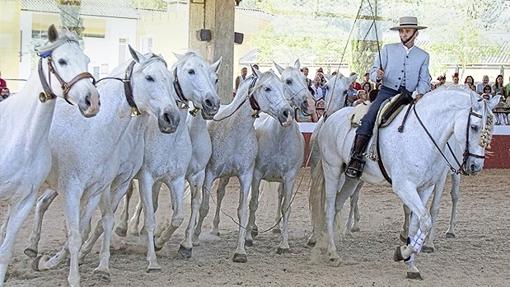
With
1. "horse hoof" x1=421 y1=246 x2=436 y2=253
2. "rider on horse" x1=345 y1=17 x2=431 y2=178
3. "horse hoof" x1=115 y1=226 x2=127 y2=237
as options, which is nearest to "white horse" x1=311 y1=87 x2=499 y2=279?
"rider on horse" x1=345 y1=17 x2=431 y2=178

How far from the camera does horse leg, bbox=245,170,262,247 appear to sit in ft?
28.9

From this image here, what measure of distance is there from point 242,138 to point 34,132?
3016 mm

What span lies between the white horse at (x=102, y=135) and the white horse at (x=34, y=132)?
596 millimetres

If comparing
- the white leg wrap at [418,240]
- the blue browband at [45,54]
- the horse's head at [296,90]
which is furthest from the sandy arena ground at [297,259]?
the blue browband at [45,54]

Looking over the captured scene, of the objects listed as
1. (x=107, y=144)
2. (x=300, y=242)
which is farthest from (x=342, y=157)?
(x=107, y=144)

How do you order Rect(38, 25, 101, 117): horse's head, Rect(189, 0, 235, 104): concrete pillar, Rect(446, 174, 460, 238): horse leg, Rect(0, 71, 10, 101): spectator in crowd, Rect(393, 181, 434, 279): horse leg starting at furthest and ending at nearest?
Rect(0, 71, 10, 101): spectator in crowd → Rect(189, 0, 235, 104): concrete pillar → Rect(446, 174, 460, 238): horse leg → Rect(393, 181, 434, 279): horse leg → Rect(38, 25, 101, 117): horse's head

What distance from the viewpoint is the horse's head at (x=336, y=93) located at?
998 centimetres

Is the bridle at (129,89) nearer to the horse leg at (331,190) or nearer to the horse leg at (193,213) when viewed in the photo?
the horse leg at (193,213)

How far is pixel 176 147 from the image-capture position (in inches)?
303

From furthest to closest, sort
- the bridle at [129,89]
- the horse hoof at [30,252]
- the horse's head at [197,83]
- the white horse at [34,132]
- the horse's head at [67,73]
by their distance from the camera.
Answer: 1. the horse hoof at [30,252]
2. the horse's head at [197,83]
3. the bridle at [129,89]
4. the white horse at [34,132]
5. the horse's head at [67,73]

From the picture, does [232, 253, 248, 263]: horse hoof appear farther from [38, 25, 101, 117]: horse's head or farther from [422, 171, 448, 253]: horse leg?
[38, 25, 101, 117]: horse's head

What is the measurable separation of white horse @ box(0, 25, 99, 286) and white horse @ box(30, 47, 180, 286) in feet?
1.95

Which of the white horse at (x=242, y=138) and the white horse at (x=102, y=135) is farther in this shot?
the white horse at (x=242, y=138)

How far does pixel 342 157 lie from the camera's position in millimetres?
8539
